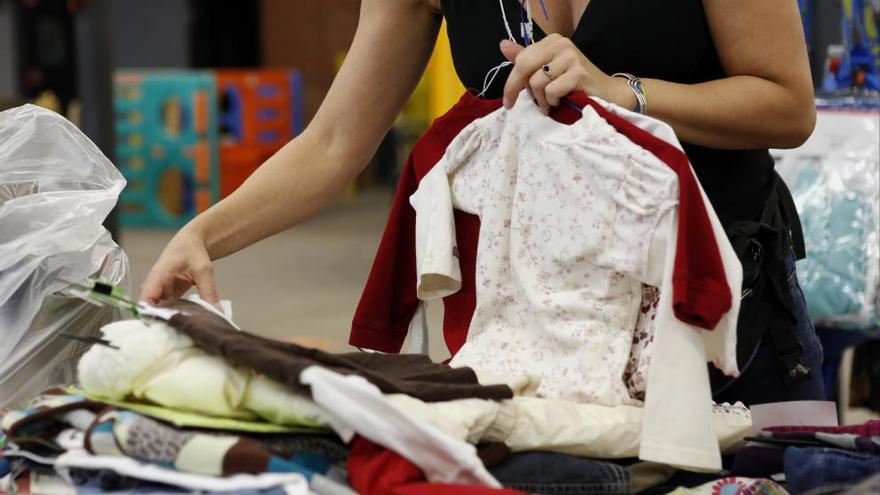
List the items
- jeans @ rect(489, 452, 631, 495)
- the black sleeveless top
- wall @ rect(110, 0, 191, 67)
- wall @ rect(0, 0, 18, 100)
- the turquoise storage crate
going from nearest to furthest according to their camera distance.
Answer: jeans @ rect(489, 452, 631, 495), the black sleeveless top, the turquoise storage crate, wall @ rect(0, 0, 18, 100), wall @ rect(110, 0, 191, 67)

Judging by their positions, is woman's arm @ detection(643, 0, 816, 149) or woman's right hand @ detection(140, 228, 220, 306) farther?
woman's right hand @ detection(140, 228, 220, 306)

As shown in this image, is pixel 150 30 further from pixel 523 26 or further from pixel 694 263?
pixel 694 263

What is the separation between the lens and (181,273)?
153 cm

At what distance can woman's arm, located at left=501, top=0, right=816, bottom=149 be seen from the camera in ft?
4.52

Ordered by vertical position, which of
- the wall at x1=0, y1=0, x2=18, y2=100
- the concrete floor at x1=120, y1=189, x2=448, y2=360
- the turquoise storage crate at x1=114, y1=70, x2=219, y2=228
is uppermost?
the wall at x1=0, y1=0, x2=18, y2=100

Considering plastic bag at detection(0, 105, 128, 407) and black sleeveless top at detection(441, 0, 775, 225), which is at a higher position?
black sleeveless top at detection(441, 0, 775, 225)

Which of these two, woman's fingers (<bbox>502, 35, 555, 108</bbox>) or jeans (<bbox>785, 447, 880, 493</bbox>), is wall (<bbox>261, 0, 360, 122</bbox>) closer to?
woman's fingers (<bbox>502, 35, 555, 108</bbox>)

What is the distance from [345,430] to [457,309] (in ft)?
1.58

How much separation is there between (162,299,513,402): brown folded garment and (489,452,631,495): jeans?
0.23ft

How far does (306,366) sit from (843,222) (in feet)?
6.29

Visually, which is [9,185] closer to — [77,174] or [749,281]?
[77,174]

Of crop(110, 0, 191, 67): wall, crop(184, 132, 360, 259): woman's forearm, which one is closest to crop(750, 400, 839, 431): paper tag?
crop(184, 132, 360, 259): woman's forearm

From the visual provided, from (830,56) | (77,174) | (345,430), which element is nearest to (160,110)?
(830,56)

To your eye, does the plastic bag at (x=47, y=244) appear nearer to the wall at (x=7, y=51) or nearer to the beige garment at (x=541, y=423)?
the beige garment at (x=541, y=423)
